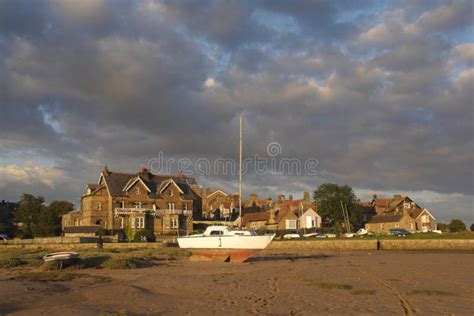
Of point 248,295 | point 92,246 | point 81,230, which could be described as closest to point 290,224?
point 81,230

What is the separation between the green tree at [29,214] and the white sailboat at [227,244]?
51.0m

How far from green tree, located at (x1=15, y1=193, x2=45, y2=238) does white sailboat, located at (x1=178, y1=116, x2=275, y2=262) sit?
51.0 meters

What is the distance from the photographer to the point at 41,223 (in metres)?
78.8

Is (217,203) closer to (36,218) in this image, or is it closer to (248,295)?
(36,218)

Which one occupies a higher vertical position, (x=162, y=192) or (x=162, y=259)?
(x=162, y=192)

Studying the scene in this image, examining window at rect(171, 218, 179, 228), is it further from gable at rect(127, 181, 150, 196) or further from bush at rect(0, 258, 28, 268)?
bush at rect(0, 258, 28, 268)

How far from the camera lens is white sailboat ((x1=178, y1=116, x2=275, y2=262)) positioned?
3569cm

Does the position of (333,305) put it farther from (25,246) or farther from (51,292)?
(25,246)

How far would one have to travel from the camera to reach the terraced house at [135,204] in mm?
74812

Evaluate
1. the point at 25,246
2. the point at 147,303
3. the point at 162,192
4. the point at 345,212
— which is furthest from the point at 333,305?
the point at 345,212

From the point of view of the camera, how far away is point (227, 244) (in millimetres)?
35875

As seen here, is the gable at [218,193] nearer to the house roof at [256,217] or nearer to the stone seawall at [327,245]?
the house roof at [256,217]

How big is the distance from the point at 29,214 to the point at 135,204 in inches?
731

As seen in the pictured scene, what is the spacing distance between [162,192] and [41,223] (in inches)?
784
